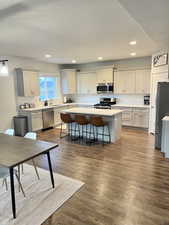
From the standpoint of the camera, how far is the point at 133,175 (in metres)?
2.96

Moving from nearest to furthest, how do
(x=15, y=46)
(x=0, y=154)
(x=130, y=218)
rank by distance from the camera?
1. (x=130, y=218)
2. (x=0, y=154)
3. (x=15, y=46)

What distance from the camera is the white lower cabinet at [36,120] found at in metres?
5.71

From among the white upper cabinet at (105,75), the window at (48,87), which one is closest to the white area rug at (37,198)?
the window at (48,87)

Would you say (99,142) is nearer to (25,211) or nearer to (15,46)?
(25,211)

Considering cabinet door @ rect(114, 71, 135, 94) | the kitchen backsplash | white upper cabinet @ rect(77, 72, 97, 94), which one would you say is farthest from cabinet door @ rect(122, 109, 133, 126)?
white upper cabinet @ rect(77, 72, 97, 94)

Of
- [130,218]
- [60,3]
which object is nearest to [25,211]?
[130,218]

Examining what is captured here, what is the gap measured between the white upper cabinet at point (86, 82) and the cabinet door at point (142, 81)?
1.84 m

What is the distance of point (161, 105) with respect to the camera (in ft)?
13.3

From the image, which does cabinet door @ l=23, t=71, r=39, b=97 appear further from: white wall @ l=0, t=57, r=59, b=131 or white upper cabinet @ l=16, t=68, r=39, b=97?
white wall @ l=0, t=57, r=59, b=131

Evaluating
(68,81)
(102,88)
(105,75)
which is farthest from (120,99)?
(68,81)

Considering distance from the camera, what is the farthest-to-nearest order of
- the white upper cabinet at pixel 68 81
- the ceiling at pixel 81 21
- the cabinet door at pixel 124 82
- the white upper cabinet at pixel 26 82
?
the white upper cabinet at pixel 68 81 → the cabinet door at pixel 124 82 → the white upper cabinet at pixel 26 82 → the ceiling at pixel 81 21

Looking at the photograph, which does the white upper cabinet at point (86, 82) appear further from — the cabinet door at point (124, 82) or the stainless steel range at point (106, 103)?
the cabinet door at point (124, 82)

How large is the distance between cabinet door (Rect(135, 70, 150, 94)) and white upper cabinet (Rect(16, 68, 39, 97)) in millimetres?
3853

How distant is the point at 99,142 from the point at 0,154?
9.98ft
